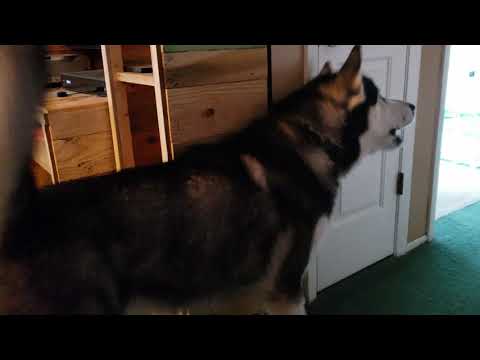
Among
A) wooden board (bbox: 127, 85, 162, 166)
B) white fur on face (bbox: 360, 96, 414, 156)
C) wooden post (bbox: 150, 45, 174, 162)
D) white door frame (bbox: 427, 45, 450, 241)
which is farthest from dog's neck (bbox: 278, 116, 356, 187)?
white door frame (bbox: 427, 45, 450, 241)

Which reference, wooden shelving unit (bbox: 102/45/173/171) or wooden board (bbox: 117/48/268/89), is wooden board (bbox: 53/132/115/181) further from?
wooden board (bbox: 117/48/268/89)

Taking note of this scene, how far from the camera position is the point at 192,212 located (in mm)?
898

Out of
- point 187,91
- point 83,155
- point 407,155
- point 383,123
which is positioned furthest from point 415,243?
point 83,155

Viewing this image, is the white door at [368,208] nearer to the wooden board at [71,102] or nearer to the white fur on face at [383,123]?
the white fur on face at [383,123]

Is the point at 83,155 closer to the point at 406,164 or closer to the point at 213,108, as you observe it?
the point at 213,108

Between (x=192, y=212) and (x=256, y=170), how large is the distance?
0.76 ft

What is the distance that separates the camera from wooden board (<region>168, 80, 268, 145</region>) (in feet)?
3.66

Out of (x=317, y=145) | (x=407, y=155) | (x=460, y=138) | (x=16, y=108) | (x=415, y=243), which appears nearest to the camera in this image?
(x=16, y=108)

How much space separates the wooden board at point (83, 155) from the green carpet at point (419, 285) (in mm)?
1094

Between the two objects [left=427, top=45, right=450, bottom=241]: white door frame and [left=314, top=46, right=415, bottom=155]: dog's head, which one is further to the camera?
[left=427, top=45, right=450, bottom=241]: white door frame

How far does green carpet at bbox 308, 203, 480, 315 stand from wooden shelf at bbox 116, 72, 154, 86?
3.91 feet

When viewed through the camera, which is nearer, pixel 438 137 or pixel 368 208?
pixel 368 208

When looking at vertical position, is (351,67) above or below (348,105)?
above
